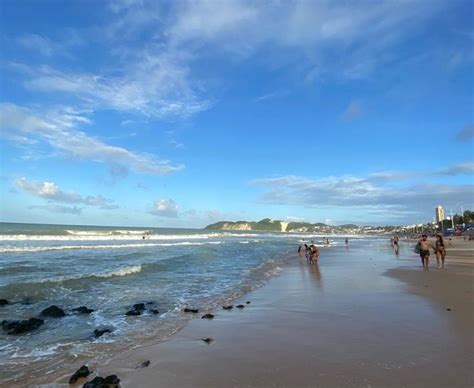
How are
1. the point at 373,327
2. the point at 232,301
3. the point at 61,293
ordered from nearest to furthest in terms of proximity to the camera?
the point at 373,327
the point at 232,301
the point at 61,293

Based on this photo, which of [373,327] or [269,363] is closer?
[269,363]

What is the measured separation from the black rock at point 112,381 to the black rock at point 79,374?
2.09ft

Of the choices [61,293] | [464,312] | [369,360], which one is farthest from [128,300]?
[464,312]

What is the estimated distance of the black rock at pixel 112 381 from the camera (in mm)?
5504

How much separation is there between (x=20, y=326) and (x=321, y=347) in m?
7.35

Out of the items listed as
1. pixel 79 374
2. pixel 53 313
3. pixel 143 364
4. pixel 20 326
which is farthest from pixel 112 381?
pixel 53 313

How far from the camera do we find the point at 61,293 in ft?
47.5

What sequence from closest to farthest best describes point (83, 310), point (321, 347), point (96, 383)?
point (96, 383)
point (321, 347)
point (83, 310)

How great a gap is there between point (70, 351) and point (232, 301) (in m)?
6.06

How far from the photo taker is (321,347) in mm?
7031

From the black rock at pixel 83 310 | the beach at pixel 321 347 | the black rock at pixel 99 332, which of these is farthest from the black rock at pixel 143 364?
the black rock at pixel 83 310

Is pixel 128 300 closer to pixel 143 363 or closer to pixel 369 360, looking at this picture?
pixel 143 363

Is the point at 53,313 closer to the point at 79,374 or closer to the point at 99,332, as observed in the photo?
the point at 99,332

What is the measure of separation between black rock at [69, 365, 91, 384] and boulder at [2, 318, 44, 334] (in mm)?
4087
